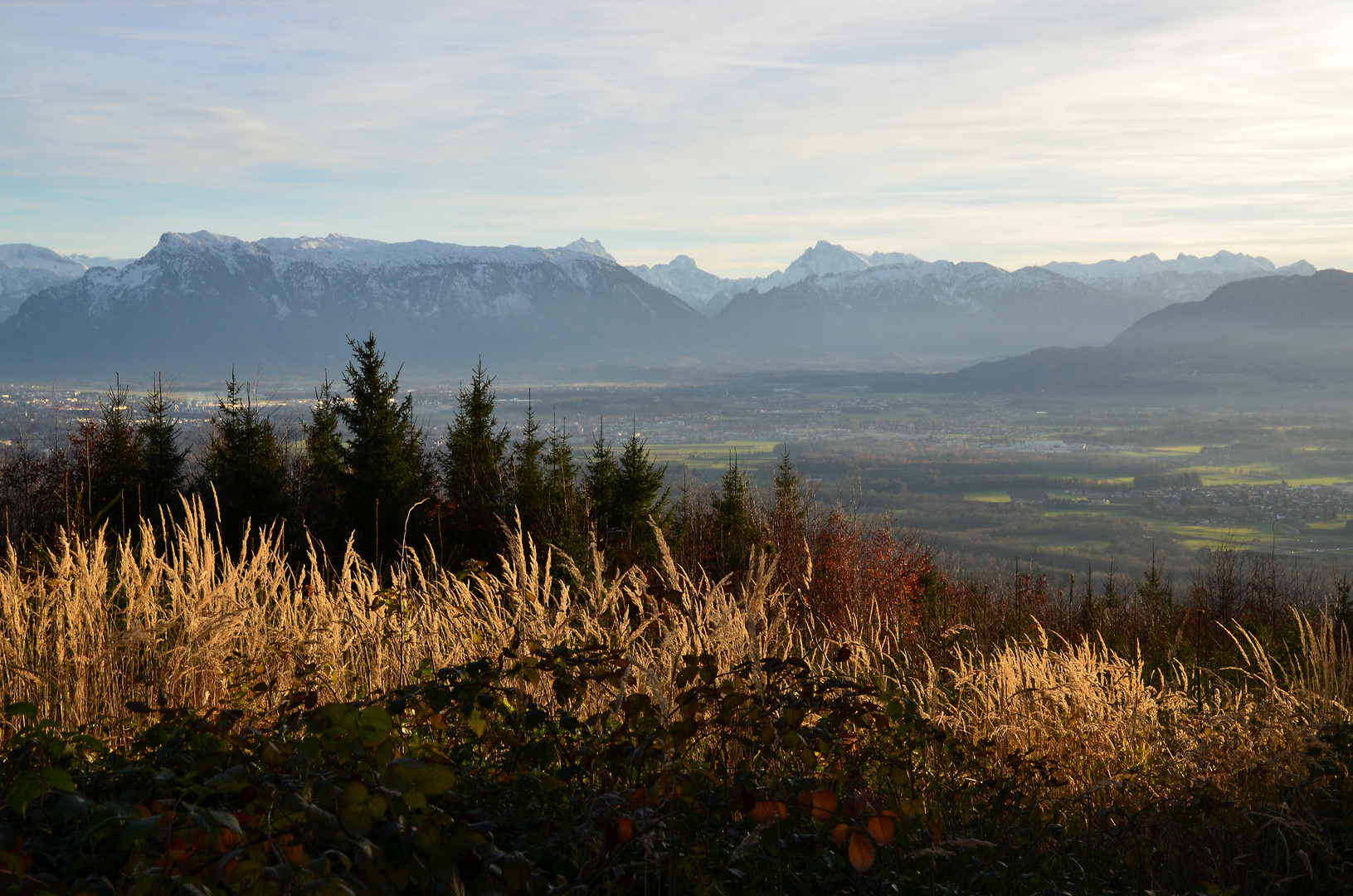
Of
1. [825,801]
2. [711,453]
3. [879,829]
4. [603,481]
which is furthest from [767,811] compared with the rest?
[711,453]

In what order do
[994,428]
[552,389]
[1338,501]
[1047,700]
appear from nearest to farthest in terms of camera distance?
[1047,700] → [1338,501] → [994,428] → [552,389]

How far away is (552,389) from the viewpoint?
617 ft

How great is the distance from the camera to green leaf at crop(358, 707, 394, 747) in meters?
1.80

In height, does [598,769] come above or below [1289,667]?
above

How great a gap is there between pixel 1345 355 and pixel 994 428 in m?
112

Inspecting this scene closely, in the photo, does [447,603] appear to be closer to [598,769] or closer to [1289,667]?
[598,769]

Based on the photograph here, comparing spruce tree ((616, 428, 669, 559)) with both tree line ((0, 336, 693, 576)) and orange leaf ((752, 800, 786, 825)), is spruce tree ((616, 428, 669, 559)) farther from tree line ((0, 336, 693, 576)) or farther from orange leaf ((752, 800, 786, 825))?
orange leaf ((752, 800, 786, 825))

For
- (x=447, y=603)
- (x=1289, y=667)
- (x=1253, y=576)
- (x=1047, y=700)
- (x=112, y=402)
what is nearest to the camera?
(x=1047, y=700)

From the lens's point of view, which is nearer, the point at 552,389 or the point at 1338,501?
the point at 1338,501

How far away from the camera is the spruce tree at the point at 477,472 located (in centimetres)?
1797

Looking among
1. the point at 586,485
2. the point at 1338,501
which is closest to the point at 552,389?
the point at 1338,501

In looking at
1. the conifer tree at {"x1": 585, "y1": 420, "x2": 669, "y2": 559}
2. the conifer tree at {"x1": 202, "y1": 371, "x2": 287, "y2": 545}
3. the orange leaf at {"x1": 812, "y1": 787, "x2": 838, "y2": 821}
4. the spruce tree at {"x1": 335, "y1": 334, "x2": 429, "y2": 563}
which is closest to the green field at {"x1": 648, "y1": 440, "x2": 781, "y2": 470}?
the conifer tree at {"x1": 585, "y1": 420, "x2": 669, "y2": 559}

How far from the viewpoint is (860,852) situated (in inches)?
71.5

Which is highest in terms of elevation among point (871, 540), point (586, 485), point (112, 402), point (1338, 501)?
point (112, 402)
